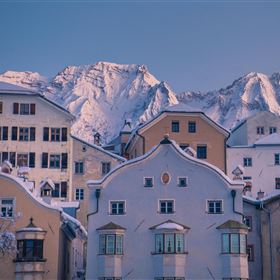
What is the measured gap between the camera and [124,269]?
57.2m

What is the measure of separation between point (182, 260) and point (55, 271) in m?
9.50

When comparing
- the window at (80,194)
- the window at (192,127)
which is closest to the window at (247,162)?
the window at (192,127)

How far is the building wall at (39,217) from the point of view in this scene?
57594 millimetres

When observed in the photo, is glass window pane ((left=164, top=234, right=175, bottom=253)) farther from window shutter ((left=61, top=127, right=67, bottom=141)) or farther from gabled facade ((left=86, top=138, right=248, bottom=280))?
window shutter ((left=61, top=127, right=67, bottom=141))

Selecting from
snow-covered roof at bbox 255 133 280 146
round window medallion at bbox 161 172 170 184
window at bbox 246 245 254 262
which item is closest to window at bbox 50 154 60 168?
snow-covered roof at bbox 255 133 280 146

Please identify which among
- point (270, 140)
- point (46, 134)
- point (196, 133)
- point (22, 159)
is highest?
point (270, 140)

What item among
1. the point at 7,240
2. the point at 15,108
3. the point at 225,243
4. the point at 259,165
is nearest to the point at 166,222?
the point at 225,243

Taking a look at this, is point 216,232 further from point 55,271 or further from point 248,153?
point 248,153

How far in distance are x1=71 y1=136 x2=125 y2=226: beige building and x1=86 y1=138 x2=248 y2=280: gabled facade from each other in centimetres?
2701

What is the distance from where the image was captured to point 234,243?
2260 inches

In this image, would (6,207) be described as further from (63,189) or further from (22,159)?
(63,189)

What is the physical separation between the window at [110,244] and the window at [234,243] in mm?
7795

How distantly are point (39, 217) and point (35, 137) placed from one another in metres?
27.2

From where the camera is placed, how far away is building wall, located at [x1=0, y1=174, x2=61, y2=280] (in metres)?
57.6
